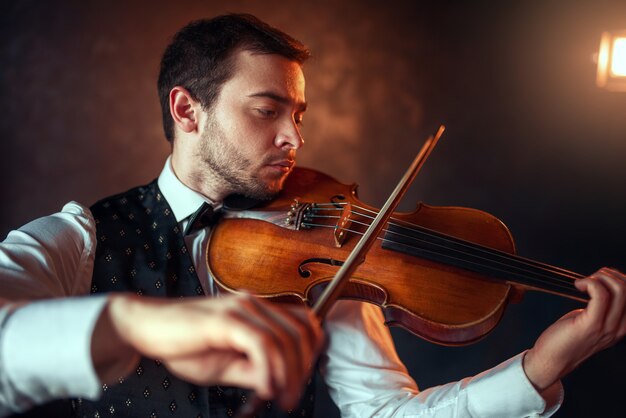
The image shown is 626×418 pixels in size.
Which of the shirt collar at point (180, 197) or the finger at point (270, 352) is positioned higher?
the finger at point (270, 352)

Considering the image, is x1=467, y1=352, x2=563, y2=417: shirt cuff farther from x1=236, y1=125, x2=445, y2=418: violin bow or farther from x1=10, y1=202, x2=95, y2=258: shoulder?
x1=10, y1=202, x2=95, y2=258: shoulder

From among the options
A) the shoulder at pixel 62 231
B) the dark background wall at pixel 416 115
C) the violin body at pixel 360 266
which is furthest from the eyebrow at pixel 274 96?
the dark background wall at pixel 416 115

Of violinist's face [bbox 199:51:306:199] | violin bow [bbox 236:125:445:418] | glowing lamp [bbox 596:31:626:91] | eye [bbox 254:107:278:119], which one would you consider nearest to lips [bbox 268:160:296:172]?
violinist's face [bbox 199:51:306:199]

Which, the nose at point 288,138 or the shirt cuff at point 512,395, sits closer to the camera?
the shirt cuff at point 512,395

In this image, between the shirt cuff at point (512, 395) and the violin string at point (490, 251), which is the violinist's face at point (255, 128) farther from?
the shirt cuff at point (512, 395)

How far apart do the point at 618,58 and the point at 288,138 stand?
1.12 m

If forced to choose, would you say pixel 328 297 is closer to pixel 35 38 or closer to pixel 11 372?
pixel 11 372

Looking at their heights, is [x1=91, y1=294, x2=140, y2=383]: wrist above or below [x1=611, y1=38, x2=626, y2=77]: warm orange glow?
below

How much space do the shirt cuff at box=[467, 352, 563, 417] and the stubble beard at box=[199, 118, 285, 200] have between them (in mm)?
653

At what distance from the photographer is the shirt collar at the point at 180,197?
1.50 meters

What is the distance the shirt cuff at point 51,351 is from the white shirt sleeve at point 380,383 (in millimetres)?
826

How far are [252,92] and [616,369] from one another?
4.54 ft

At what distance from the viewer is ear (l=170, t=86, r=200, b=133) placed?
5.23 feet

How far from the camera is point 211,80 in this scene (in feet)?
5.10
